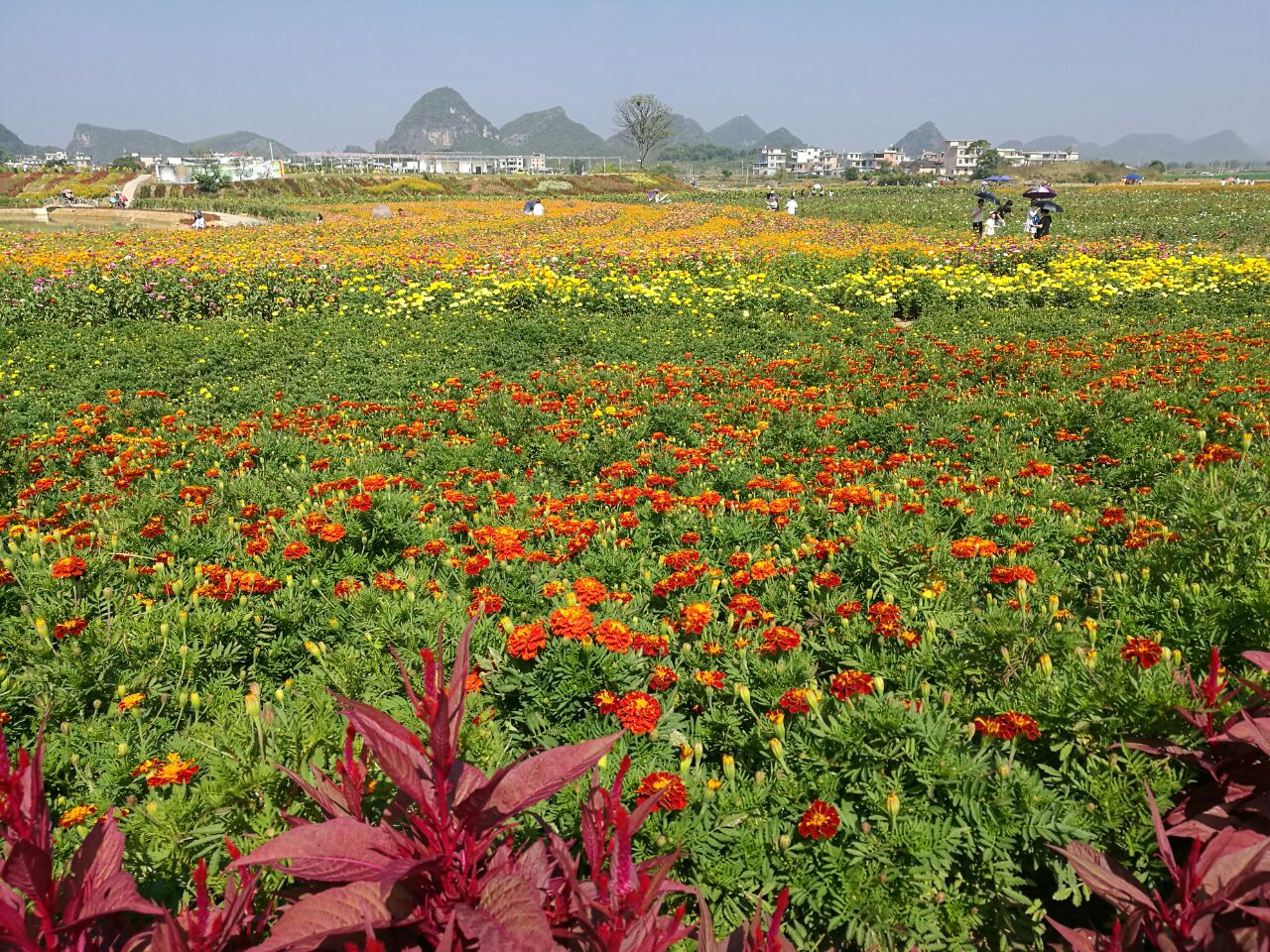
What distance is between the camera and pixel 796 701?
7.91 feet

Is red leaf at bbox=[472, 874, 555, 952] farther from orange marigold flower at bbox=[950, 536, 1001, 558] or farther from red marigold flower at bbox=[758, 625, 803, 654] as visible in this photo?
orange marigold flower at bbox=[950, 536, 1001, 558]

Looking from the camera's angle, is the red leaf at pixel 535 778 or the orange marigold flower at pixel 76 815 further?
the orange marigold flower at pixel 76 815

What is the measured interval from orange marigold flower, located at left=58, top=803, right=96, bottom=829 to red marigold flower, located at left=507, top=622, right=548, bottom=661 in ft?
4.47

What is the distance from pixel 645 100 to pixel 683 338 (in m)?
107

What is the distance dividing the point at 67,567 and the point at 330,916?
3096 mm

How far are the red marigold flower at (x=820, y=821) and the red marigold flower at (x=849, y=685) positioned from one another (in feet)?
1.46

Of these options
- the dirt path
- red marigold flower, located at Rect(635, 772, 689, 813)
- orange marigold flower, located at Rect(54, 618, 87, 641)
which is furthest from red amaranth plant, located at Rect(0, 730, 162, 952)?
the dirt path

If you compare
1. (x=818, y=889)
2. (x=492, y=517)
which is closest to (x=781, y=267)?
(x=492, y=517)

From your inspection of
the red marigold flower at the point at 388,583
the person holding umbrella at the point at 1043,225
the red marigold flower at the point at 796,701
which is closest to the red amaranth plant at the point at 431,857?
the red marigold flower at the point at 796,701

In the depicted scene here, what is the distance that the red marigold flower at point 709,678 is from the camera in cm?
262

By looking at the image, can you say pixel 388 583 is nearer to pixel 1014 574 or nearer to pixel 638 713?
pixel 638 713

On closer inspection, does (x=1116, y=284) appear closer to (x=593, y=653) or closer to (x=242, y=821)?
(x=593, y=653)

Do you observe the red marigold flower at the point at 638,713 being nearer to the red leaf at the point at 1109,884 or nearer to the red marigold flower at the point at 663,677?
the red marigold flower at the point at 663,677

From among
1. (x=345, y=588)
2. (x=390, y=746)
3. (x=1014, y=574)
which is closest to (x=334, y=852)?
(x=390, y=746)
